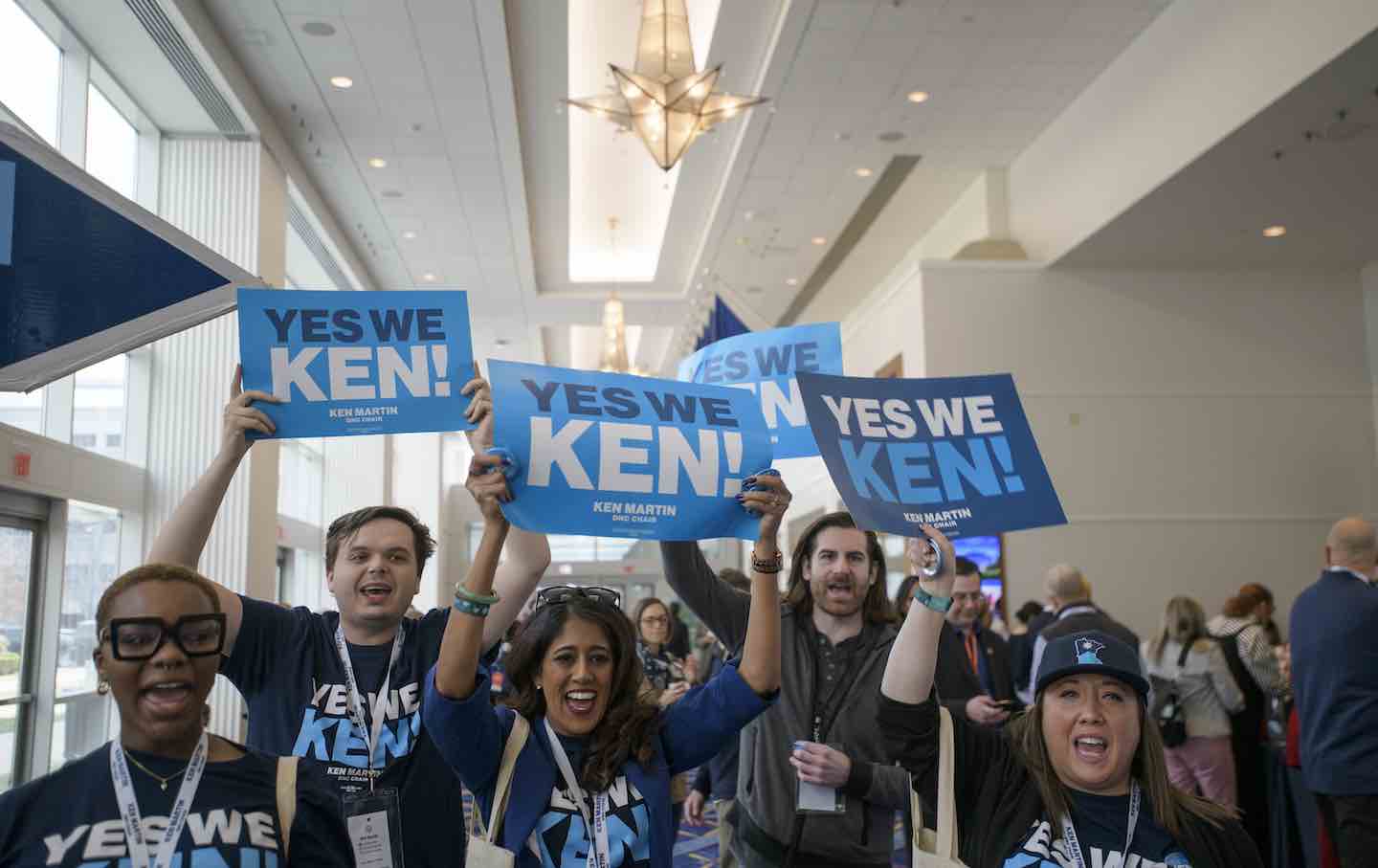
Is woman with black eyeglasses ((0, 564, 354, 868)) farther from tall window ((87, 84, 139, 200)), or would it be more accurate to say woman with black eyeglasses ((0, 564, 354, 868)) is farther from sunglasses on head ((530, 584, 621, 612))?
tall window ((87, 84, 139, 200))

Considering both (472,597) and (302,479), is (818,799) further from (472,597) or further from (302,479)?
(302,479)

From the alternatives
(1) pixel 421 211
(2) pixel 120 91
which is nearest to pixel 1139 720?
(2) pixel 120 91

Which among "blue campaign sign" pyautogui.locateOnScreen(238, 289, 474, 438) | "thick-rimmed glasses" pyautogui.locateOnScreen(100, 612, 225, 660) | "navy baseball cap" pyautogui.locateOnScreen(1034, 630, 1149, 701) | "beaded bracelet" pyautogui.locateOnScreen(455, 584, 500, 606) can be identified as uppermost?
"blue campaign sign" pyautogui.locateOnScreen(238, 289, 474, 438)

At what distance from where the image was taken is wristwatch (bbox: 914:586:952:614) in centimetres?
233

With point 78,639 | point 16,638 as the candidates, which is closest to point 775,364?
point 16,638

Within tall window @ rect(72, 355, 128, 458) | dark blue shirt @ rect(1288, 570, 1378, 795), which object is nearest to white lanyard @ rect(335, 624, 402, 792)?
dark blue shirt @ rect(1288, 570, 1378, 795)

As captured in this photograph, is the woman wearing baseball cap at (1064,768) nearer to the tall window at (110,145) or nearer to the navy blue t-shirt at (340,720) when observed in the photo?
the navy blue t-shirt at (340,720)

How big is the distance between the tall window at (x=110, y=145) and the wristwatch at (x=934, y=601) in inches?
327

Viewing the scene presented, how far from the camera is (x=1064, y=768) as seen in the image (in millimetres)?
2203

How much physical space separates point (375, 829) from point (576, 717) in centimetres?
42

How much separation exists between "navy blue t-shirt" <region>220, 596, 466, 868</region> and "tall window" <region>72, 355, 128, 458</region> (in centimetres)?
650

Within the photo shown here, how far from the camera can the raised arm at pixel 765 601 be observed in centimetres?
248

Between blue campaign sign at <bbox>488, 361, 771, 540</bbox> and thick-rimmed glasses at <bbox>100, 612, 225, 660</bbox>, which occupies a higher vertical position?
blue campaign sign at <bbox>488, 361, 771, 540</bbox>

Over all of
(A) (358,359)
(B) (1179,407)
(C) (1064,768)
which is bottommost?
(C) (1064,768)
